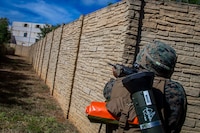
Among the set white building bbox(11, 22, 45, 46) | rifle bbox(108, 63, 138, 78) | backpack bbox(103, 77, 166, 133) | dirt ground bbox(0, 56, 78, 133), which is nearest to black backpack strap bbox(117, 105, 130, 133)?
backpack bbox(103, 77, 166, 133)

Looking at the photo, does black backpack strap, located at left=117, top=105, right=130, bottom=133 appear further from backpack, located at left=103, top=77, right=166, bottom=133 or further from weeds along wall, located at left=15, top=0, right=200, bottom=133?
weeds along wall, located at left=15, top=0, right=200, bottom=133

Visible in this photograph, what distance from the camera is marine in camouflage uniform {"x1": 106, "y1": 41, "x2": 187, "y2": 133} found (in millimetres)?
1585

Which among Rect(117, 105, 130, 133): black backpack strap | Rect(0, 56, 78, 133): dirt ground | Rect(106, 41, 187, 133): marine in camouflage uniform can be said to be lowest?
Rect(0, 56, 78, 133): dirt ground

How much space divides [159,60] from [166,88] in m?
0.19

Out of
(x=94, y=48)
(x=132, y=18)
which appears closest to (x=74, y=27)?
(x=94, y=48)

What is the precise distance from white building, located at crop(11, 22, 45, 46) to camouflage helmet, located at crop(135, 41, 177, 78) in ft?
218

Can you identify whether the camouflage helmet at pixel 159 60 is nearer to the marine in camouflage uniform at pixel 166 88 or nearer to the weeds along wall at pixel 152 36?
the marine in camouflage uniform at pixel 166 88

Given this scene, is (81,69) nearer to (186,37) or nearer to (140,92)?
(186,37)

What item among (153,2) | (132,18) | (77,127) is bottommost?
(77,127)

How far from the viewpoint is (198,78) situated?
3.97m

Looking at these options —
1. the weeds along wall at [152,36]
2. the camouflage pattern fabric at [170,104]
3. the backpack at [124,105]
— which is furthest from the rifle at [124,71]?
the weeds along wall at [152,36]

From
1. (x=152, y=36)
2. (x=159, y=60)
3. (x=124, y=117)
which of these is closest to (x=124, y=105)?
(x=124, y=117)

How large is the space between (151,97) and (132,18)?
281 centimetres

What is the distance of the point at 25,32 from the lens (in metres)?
67.0
